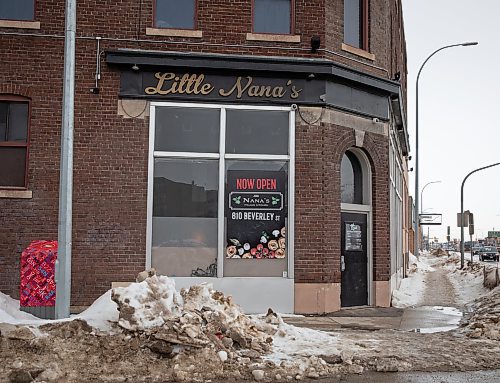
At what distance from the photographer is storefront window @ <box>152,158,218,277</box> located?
39.9 ft

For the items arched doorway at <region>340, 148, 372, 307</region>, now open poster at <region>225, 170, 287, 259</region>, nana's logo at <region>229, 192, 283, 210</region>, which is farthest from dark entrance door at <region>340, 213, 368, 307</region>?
nana's logo at <region>229, 192, 283, 210</region>

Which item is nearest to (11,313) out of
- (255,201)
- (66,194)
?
(66,194)

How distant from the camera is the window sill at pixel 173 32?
1242 centimetres

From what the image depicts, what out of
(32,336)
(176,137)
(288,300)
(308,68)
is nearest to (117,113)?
(176,137)

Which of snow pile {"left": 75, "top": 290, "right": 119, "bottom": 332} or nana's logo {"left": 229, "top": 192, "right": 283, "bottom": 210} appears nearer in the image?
snow pile {"left": 75, "top": 290, "right": 119, "bottom": 332}

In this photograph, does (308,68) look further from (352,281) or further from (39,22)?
(39,22)

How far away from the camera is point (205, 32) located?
1253 cm

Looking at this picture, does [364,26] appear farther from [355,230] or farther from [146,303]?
[146,303]

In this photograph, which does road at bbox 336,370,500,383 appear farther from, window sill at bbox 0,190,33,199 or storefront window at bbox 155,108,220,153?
window sill at bbox 0,190,33,199

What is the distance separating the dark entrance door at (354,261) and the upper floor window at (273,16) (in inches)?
173

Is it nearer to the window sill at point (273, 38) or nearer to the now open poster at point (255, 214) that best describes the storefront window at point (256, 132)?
the now open poster at point (255, 214)

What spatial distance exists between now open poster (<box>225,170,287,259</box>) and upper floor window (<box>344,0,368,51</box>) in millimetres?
3943

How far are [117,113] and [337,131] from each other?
472 cm

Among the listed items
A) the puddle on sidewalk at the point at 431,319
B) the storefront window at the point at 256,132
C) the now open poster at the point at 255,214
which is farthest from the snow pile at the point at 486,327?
the storefront window at the point at 256,132
